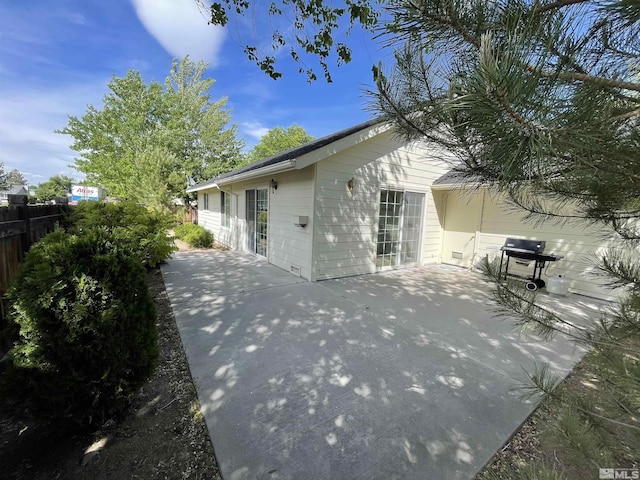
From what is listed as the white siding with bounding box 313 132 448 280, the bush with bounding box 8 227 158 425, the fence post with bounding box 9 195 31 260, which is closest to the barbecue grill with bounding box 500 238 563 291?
the white siding with bounding box 313 132 448 280

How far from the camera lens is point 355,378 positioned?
2734mm

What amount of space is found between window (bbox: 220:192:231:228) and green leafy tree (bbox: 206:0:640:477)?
34.0ft

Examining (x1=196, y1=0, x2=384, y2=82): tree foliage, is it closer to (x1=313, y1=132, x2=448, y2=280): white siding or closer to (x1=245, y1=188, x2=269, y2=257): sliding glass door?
(x1=313, y1=132, x2=448, y2=280): white siding

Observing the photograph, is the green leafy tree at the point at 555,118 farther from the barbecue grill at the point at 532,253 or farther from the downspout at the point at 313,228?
the barbecue grill at the point at 532,253

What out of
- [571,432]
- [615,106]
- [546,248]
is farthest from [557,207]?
[546,248]

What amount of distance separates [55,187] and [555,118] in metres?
75.1

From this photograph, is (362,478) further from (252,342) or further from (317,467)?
(252,342)

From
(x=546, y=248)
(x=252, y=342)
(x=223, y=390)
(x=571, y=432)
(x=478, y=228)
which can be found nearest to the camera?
(x=571, y=432)

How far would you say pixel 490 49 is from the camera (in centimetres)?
74

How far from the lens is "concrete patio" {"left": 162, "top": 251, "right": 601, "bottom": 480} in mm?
1869

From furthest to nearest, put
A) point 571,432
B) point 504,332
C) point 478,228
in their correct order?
point 478,228 → point 504,332 → point 571,432

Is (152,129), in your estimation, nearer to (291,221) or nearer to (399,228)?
(291,221)

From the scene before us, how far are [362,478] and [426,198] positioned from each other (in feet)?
24.5

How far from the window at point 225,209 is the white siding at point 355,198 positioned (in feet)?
20.0
